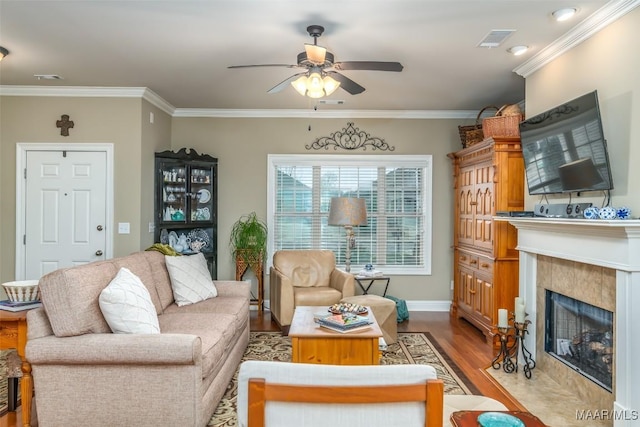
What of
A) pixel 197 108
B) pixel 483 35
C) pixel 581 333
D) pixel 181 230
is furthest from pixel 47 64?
pixel 581 333

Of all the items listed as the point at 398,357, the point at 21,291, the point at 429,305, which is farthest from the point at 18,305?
the point at 429,305

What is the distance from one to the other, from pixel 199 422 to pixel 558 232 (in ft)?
8.99

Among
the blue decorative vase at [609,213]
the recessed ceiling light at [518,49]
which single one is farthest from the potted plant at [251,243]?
the blue decorative vase at [609,213]

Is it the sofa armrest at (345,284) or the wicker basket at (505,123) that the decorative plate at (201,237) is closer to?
the sofa armrest at (345,284)

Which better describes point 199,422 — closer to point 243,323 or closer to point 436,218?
point 243,323

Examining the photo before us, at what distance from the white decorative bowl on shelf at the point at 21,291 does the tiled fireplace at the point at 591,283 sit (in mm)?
3441

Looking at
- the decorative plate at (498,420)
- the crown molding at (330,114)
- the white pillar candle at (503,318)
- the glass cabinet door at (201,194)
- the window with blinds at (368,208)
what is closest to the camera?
the decorative plate at (498,420)

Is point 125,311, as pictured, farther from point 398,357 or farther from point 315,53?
point 398,357

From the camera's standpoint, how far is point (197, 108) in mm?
5680

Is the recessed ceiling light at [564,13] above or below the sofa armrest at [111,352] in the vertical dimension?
above

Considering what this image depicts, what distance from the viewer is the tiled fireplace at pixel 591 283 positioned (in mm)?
2416

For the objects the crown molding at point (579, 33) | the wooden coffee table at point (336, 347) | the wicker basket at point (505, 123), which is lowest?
the wooden coffee table at point (336, 347)

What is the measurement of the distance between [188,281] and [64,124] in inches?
96.7

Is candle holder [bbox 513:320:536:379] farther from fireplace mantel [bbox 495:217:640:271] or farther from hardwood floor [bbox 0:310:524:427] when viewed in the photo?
fireplace mantel [bbox 495:217:640:271]
